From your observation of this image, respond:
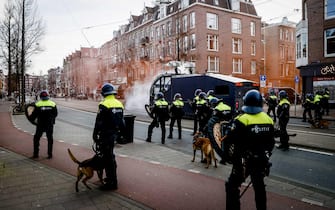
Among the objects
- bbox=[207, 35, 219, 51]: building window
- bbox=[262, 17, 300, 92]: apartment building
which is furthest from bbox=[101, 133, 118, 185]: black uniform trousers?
bbox=[262, 17, 300, 92]: apartment building

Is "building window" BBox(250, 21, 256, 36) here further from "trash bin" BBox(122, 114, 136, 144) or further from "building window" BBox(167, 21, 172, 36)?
"trash bin" BBox(122, 114, 136, 144)

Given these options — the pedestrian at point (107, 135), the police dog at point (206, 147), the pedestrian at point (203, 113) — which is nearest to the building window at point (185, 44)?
the pedestrian at point (203, 113)

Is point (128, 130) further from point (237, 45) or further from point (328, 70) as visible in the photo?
point (237, 45)

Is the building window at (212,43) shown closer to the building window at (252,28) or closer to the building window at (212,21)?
the building window at (212,21)

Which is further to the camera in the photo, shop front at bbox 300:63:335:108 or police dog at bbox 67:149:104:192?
shop front at bbox 300:63:335:108

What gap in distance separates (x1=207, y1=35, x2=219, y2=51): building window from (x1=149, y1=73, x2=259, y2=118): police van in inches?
739

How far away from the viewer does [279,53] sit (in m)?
47.0

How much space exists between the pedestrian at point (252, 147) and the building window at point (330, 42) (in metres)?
24.0

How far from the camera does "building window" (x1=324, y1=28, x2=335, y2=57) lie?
78.5 feet

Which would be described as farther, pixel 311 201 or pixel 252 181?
pixel 311 201

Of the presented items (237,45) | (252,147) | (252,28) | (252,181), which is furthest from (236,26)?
(252,181)

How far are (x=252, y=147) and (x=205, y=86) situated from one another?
45.3 ft

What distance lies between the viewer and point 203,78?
17547mm

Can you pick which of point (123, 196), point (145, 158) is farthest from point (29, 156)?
point (123, 196)
